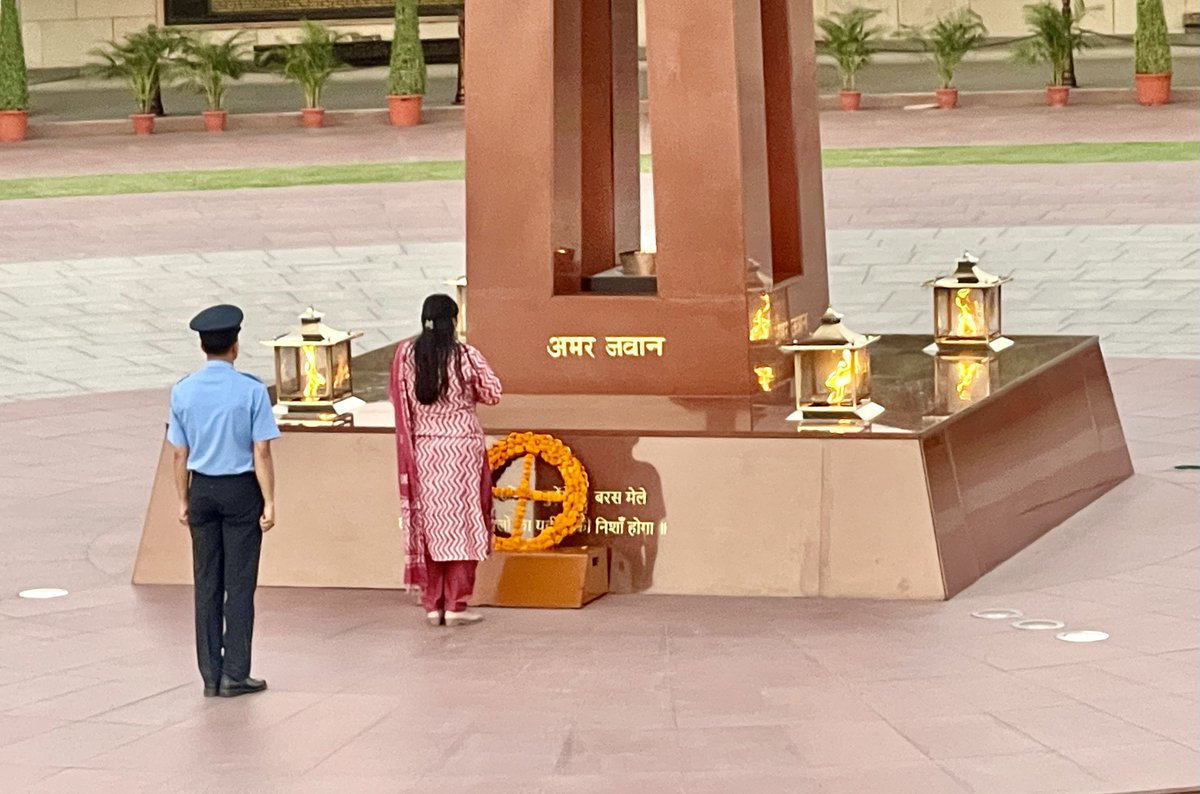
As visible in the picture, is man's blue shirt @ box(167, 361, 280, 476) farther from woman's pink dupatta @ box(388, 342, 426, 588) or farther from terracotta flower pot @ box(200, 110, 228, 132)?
terracotta flower pot @ box(200, 110, 228, 132)

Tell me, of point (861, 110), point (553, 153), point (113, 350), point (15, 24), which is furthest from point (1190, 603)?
point (15, 24)

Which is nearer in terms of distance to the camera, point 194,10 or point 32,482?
point 32,482

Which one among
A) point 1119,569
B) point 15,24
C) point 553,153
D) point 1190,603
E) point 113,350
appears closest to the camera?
point 1190,603

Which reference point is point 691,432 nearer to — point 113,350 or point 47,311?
point 113,350

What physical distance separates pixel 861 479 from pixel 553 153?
2018 mm

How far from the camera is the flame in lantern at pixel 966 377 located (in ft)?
29.7

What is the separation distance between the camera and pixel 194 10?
31531mm

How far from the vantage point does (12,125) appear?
2639 cm

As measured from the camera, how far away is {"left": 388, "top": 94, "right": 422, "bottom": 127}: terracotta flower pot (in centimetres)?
2644

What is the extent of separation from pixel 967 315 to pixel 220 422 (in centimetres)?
460

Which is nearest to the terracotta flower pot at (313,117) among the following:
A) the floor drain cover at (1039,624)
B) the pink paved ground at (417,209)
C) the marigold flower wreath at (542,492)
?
the pink paved ground at (417,209)

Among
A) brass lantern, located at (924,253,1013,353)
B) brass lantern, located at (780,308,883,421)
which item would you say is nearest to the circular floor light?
brass lantern, located at (780,308,883,421)

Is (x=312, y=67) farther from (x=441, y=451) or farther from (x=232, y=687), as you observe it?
(x=232, y=687)

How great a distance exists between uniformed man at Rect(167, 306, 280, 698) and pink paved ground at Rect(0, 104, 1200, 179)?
15155 millimetres
